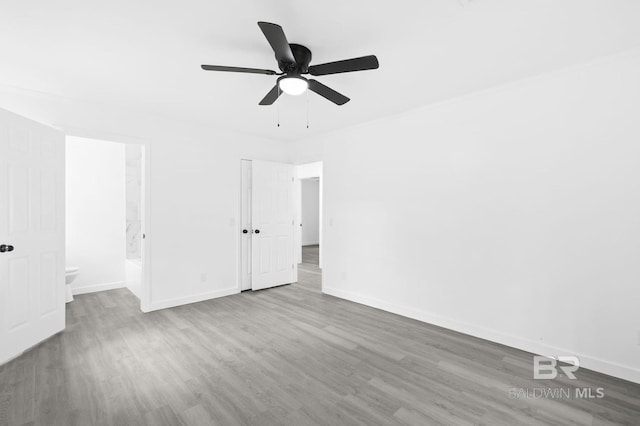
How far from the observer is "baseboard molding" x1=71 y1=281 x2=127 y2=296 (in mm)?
4598

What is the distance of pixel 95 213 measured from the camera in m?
4.78

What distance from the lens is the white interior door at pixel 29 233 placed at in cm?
255

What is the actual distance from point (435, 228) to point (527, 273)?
0.99 metres

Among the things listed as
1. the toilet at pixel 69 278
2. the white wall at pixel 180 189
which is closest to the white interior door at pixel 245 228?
the white wall at pixel 180 189

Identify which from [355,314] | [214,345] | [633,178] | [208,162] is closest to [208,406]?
[214,345]

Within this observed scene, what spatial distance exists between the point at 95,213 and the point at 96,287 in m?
1.22

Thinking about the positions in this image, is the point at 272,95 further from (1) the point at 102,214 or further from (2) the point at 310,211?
(2) the point at 310,211

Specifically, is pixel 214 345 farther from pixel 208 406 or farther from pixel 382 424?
pixel 382 424

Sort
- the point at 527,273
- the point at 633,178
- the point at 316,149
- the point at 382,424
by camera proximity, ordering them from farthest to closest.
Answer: the point at 316,149
the point at 527,273
the point at 633,178
the point at 382,424

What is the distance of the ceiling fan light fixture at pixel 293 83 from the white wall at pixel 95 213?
167 inches

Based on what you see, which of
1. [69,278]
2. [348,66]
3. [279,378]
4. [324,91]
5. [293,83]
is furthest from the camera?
[69,278]

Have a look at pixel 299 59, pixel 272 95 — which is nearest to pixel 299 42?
pixel 299 59

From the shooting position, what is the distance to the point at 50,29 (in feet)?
6.67

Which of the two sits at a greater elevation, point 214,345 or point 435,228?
point 435,228
